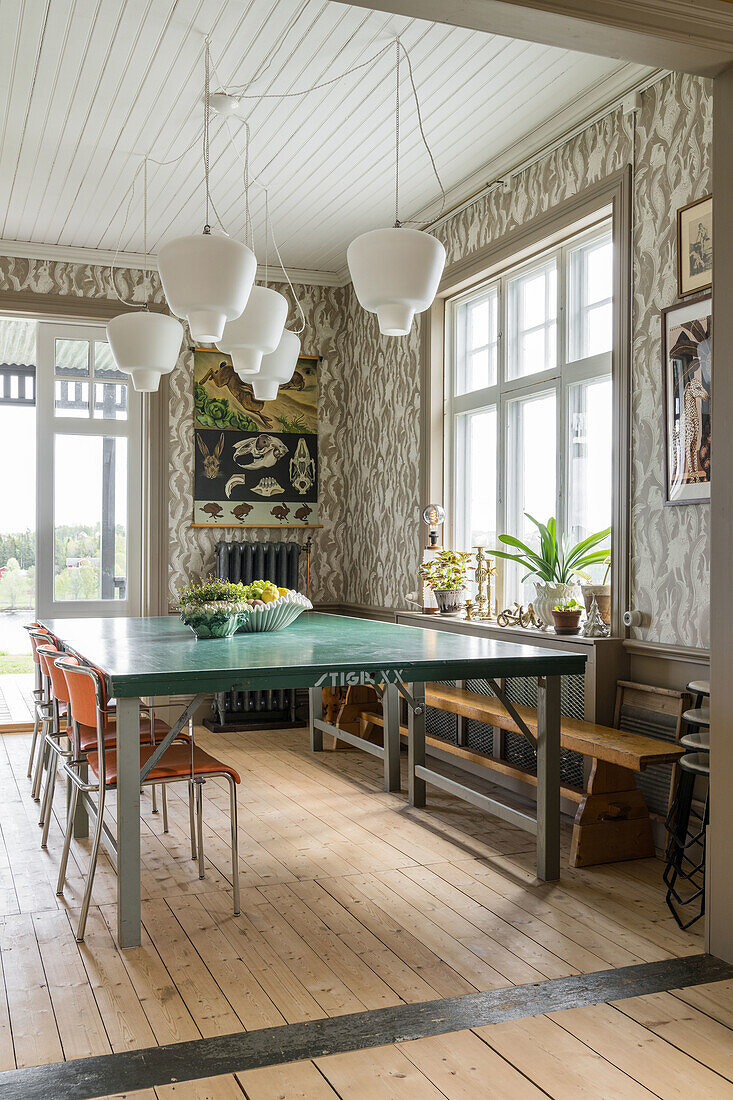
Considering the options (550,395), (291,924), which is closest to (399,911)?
(291,924)

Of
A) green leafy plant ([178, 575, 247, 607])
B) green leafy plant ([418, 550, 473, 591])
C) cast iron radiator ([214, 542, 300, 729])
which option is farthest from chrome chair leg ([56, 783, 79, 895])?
cast iron radiator ([214, 542, 300, 729])

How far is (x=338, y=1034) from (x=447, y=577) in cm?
331

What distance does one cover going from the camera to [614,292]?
160 inches

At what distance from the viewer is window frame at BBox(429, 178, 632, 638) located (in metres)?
4.01

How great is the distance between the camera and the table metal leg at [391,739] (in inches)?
187

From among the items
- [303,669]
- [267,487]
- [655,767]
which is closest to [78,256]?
[267,487]

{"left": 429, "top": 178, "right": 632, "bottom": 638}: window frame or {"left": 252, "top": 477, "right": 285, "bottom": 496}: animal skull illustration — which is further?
{"left": 252, "top": 477, "right": 285, "bottom": 496}: animal skull illustration

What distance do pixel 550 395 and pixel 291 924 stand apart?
2.96 meters

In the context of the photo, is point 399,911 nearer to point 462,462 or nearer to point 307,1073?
point 307,1073

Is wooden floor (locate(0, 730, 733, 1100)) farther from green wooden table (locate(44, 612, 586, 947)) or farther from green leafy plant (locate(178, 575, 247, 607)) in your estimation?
green leafy plant (locate(178, 575, 247, 607))

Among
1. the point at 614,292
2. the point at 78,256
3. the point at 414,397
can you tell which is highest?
the point at 78,256

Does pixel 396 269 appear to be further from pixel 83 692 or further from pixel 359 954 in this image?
pixel 359 954

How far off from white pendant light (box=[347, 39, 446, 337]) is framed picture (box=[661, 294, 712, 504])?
1209mm

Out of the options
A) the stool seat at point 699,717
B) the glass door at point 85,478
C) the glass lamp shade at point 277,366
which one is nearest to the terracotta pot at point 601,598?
the stool seat at point 699,717
